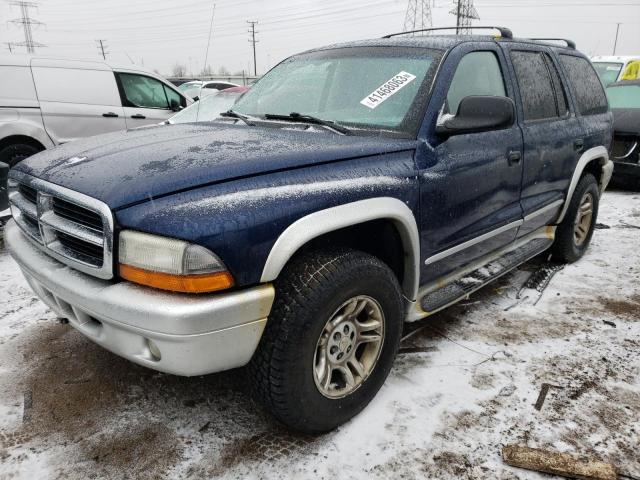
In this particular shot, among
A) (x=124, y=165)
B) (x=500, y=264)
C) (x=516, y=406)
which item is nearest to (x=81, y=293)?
(x=124, y=165)

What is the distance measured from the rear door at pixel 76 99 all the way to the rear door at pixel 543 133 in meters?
5.69

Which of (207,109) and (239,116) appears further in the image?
(207,109)

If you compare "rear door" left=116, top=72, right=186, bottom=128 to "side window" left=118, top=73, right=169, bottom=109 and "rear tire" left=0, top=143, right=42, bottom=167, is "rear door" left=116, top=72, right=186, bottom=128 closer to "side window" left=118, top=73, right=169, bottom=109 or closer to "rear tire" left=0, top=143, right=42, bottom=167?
"side window" left=118, top=73, right=169, bottom=109

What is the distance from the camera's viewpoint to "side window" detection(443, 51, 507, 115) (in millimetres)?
2628

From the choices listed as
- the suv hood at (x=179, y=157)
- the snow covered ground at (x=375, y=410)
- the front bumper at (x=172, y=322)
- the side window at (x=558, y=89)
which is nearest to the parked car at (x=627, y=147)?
the side window at (x=558, y=89)

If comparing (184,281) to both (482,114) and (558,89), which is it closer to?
(482,114)

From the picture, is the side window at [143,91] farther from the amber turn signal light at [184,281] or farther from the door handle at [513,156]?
the amber turn signal light at [184,281]

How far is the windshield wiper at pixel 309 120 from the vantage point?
8.02 ft

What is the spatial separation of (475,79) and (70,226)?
2.28 metres

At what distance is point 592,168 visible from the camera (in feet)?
13.7

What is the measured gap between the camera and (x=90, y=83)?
679 cm

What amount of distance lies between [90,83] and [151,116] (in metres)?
0.90

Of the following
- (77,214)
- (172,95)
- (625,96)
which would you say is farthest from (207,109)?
(625,96)

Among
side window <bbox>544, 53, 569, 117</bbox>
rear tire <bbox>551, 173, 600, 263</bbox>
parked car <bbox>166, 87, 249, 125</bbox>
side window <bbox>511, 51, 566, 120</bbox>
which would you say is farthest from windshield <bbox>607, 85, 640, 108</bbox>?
parked car <bbox>166, 87, 249, 125</bbox>
